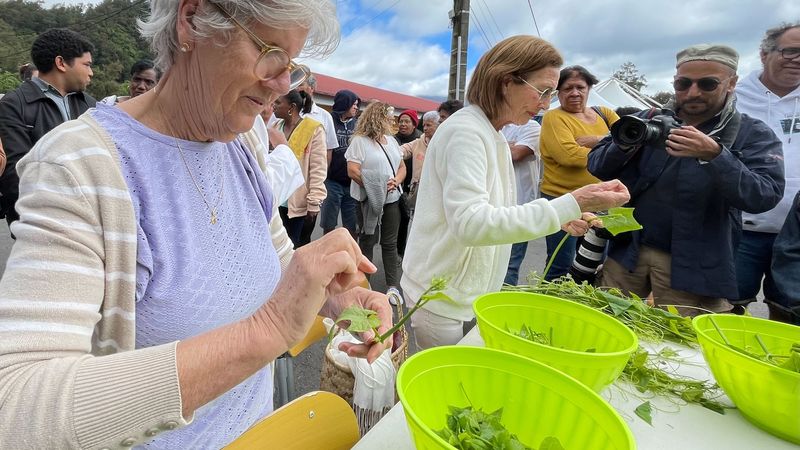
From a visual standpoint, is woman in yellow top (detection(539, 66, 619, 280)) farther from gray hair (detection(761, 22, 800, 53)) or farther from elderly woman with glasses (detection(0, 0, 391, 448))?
A: elderly woman with glasses (detection(0, 0, 391, 448))

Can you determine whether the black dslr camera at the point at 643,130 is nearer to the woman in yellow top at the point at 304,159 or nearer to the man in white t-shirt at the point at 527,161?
the man in white t-shirt at the point at 527,161

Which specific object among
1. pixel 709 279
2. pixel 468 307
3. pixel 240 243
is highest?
pixel 240 243

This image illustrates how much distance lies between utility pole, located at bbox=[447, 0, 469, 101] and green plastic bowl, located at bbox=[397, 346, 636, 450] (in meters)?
8.62

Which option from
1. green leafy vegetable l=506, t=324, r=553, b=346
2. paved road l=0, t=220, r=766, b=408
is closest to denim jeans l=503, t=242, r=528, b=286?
paved road l=0, t=220, r=766, b=408

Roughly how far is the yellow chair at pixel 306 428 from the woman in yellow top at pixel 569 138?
2.45m

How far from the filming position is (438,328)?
1.53 m

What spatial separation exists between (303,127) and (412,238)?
202cm

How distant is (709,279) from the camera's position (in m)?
1.69

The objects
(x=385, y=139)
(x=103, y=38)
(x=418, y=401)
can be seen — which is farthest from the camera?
(x=103, y=38)

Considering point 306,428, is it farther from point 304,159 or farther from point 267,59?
point 304,159

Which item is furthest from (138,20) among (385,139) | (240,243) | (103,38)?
(103,38)

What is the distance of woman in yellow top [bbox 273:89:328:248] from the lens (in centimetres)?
326

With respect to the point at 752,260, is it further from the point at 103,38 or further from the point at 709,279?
the point at 103,38

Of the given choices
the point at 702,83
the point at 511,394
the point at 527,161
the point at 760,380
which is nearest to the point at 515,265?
the point at 527,161
